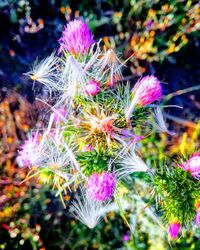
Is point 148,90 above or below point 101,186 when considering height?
above

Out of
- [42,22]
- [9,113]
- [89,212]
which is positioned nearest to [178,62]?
[42,22]

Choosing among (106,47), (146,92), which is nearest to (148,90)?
(146,92)

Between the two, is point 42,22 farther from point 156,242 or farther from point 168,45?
point 156,242

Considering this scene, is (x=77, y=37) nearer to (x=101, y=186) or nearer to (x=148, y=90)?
(x=148, y=90)

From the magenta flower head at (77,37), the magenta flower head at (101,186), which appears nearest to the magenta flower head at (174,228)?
the magenta flower head at (101,186)

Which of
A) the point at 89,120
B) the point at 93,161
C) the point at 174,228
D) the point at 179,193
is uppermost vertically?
the point at 89,120

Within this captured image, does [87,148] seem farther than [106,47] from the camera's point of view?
No

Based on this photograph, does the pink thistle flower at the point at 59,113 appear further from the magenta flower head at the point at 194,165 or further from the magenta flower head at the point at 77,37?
the magenta flower head at the point at 194,165
